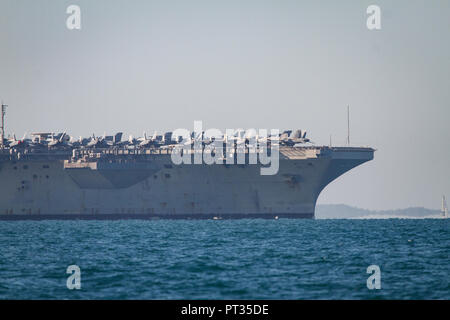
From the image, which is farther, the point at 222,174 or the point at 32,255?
the point at 222,174

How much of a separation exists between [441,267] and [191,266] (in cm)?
895

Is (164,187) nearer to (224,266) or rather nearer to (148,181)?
(148,181)

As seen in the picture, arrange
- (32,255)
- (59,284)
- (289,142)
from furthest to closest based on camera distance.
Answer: (289,142)
(32,255)
(59,284)

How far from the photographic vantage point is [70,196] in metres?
67.4

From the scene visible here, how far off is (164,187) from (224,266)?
127 ft

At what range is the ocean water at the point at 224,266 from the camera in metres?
22.3

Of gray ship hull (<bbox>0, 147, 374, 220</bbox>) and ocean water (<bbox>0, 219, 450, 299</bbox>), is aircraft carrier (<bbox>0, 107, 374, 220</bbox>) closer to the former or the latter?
gray ship hull (<bbox>0, 147, 374, 220</bbox>)

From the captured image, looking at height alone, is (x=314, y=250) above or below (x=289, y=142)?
below

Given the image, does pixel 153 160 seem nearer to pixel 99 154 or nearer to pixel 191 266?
pixel 99 154

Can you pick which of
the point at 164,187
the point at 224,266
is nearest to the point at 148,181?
the point at 164,187

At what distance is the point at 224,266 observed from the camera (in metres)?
27.9

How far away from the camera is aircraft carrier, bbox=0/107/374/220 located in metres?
64.0
